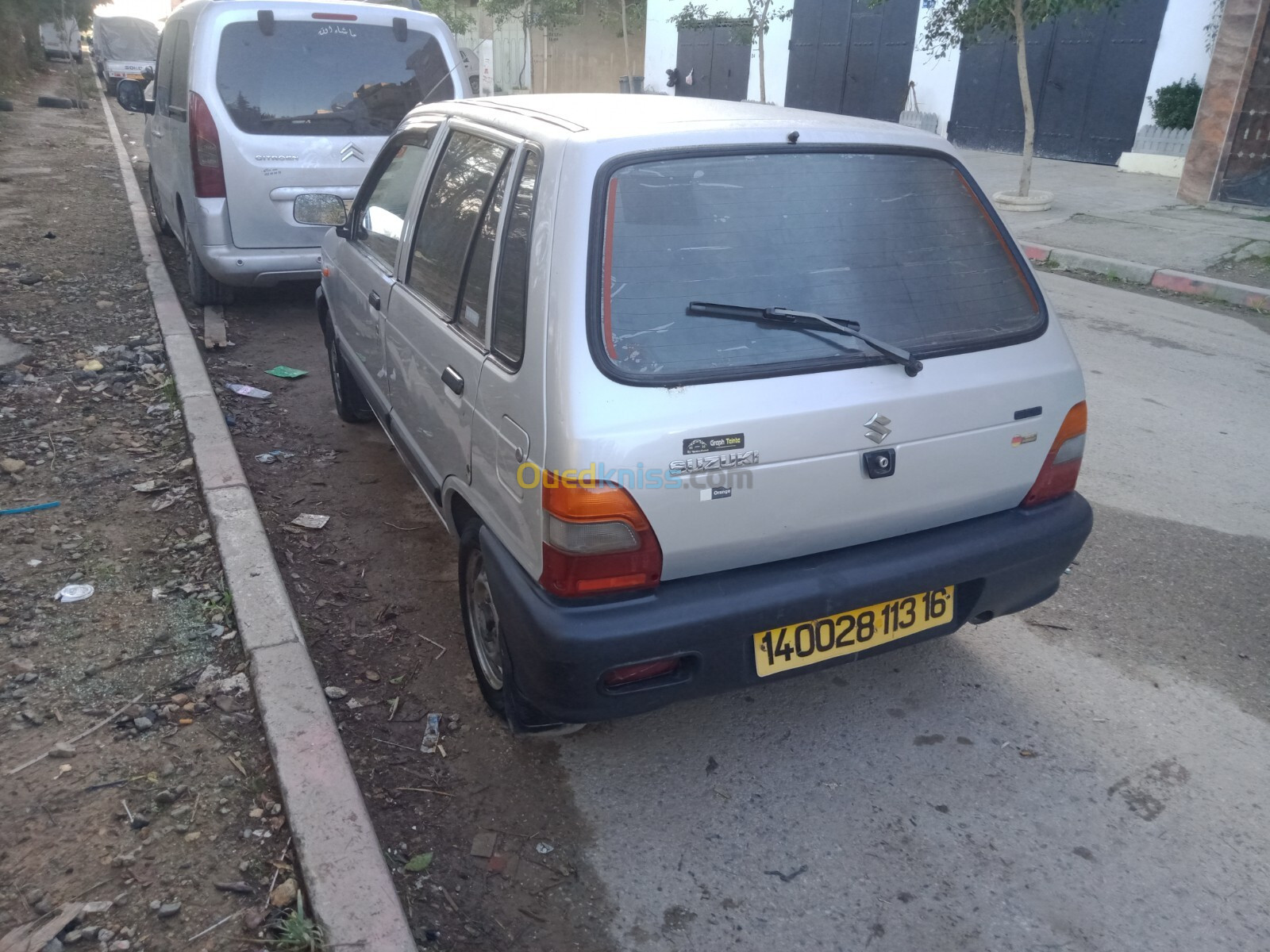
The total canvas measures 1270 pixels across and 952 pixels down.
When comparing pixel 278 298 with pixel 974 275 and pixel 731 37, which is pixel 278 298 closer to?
pixel 974 275

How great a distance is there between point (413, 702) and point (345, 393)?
96.3 inches

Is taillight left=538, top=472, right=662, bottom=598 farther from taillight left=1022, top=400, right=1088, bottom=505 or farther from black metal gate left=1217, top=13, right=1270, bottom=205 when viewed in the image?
black metal gate left=1217, top=13, right=1270, bottom=205

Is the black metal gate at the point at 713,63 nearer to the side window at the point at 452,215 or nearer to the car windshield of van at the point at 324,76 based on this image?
the car windshield of van at the point at 324,76

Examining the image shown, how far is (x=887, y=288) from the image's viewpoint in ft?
8.66

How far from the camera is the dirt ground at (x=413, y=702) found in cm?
237

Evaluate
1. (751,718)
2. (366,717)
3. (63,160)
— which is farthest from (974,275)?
(63,160)

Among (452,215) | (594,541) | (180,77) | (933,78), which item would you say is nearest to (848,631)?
(594,541)

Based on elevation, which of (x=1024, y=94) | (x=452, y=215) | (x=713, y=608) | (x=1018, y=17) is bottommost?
(x=713, y=608)

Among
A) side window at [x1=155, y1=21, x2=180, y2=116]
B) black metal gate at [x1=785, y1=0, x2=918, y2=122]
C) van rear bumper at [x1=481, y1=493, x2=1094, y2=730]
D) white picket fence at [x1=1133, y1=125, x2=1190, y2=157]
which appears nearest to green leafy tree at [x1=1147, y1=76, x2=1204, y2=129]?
white picket fence at [x1=1133, y1=125, x2=1190, y2=157]

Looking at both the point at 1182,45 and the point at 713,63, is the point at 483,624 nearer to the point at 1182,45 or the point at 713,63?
the point at 1182,45

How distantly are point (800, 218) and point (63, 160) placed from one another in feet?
50.2

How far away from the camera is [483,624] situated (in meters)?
3.00

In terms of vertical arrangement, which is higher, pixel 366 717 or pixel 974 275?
pixel 974 275

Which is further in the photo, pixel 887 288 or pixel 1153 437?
pixel 1153 437
